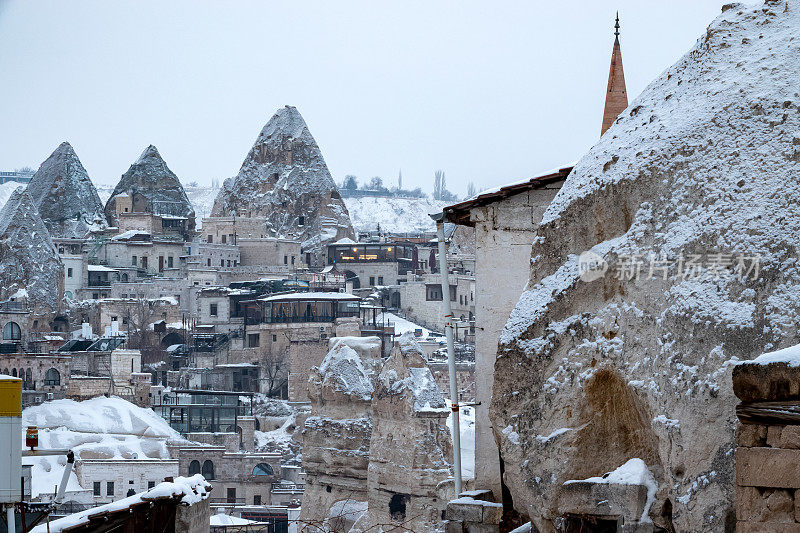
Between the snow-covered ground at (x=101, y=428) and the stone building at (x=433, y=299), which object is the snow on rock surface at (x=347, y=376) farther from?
the stone building at (x=433, y=299)

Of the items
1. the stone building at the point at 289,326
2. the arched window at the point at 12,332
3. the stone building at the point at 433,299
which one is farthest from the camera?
the stone building at the point at 433,299

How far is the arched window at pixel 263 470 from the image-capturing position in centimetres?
6475

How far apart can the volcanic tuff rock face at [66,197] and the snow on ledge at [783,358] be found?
12638 cm


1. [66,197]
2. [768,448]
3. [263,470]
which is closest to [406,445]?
[768,448]

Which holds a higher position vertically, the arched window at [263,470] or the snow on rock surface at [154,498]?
the snow on rock surface at [154,498]

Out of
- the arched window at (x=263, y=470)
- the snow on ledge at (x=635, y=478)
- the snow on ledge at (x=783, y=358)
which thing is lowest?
the arched window at (x=263, y=470)

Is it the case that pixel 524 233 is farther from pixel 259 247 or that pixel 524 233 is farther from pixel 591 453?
pixel 259 247

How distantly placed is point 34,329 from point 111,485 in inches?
1913

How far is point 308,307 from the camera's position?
93.2m

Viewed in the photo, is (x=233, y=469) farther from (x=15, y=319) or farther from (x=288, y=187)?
(x=288, y=187)

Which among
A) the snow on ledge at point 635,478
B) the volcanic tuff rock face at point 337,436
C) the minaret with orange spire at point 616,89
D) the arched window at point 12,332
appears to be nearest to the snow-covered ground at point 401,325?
the arched window at point 12,332

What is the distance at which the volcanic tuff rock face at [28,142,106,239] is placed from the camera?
439 feet

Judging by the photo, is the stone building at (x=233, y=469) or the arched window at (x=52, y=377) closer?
the stone building at (x=233, y=469)

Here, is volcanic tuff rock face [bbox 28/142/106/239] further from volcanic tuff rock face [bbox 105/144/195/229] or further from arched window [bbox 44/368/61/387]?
arched window [bbox 44/368/61/387]
